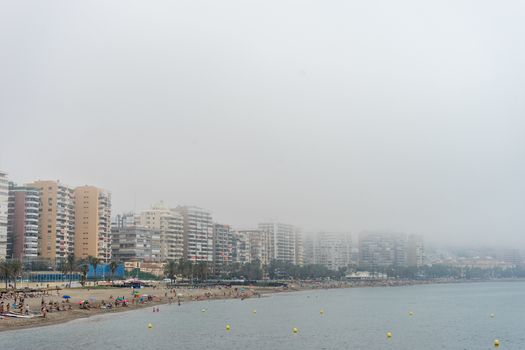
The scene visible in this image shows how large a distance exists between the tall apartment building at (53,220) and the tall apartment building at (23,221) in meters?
5.53

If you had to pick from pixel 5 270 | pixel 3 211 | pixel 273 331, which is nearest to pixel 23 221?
pixel 3 211

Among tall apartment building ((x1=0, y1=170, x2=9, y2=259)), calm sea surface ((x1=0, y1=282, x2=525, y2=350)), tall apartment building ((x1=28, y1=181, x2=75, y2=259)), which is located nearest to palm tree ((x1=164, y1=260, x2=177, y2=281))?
tall apartment building ((x1=28, y1=181, x2=75, y2=259))

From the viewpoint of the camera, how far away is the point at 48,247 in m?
190

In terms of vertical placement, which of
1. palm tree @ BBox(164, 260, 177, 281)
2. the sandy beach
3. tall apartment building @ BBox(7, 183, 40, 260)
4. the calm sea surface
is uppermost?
tall apartment building @ BBox(7, 183, 40, 260)

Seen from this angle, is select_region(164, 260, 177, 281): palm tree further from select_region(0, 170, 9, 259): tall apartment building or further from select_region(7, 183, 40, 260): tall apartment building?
select_region(0, 170, 9, 259): tall apartment building

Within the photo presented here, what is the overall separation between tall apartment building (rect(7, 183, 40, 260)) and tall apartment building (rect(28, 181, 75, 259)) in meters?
5.53

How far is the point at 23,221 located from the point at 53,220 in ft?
33.7

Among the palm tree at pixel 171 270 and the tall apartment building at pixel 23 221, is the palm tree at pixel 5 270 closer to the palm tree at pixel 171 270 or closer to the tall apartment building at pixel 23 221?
the tall apartment building at pixel 23 221

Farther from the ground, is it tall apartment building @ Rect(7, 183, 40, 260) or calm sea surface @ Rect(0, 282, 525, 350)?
tall apartment building @ Rect(7, 183, 40, 260)

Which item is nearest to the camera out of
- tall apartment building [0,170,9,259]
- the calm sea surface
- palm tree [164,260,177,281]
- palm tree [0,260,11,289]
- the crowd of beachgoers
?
the calm sea surface

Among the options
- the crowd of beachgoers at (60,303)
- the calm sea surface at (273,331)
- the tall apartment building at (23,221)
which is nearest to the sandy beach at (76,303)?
the crowd of beachgoers at (60,303)

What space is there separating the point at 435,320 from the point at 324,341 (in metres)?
36.7

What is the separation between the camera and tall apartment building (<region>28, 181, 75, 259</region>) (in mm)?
190125

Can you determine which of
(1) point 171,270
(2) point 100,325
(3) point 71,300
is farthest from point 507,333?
(1) point 171,270
